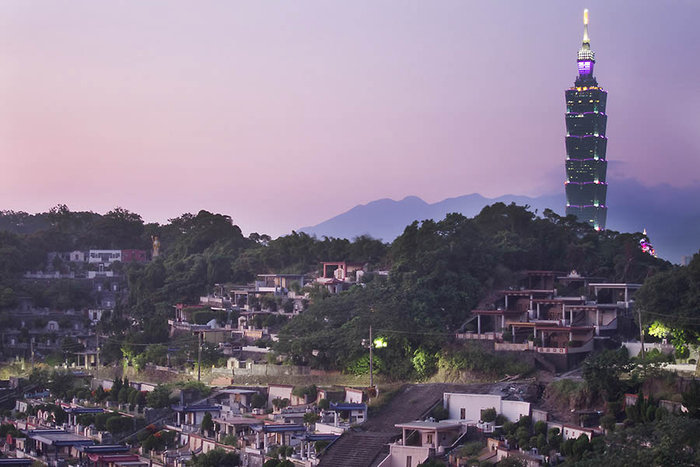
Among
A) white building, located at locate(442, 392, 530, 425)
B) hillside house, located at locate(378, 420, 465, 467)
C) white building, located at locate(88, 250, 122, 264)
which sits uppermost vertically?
white building, located at locate(88, 250, 122, 264)

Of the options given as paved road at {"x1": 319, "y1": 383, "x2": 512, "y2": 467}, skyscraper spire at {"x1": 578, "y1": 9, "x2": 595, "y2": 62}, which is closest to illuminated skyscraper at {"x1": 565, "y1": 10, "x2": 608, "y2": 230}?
skyscraper spire at {"x1": 578, "y1": 9, "x2": 595, "y2": 62}

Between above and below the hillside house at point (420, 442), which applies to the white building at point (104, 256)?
above

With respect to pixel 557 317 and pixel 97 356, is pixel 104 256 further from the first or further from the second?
pixel 557 317

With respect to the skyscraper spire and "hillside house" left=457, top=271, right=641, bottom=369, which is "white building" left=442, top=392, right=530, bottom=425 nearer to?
"hillside house" left=457, top=271, right=641, bottom=369

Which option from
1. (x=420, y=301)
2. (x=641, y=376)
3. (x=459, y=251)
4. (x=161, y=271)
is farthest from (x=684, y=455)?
(x=161, y=271)

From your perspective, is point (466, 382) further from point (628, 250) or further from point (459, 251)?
point (628, 250)

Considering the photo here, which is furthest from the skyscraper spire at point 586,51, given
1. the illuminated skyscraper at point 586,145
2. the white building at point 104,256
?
the white building at point 104,256

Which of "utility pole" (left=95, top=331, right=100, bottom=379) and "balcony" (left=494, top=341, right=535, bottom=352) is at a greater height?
"balcony" (left=494, top=341, right=535, bottom=352)

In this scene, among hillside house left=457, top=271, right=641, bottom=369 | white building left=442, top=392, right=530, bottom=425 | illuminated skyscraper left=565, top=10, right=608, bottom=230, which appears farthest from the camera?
illuminated skyscraper left=565, top=10, right=608, bottom=230

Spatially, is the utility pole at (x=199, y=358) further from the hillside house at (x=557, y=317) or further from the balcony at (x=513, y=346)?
the balcony at (x=513, y=346)
